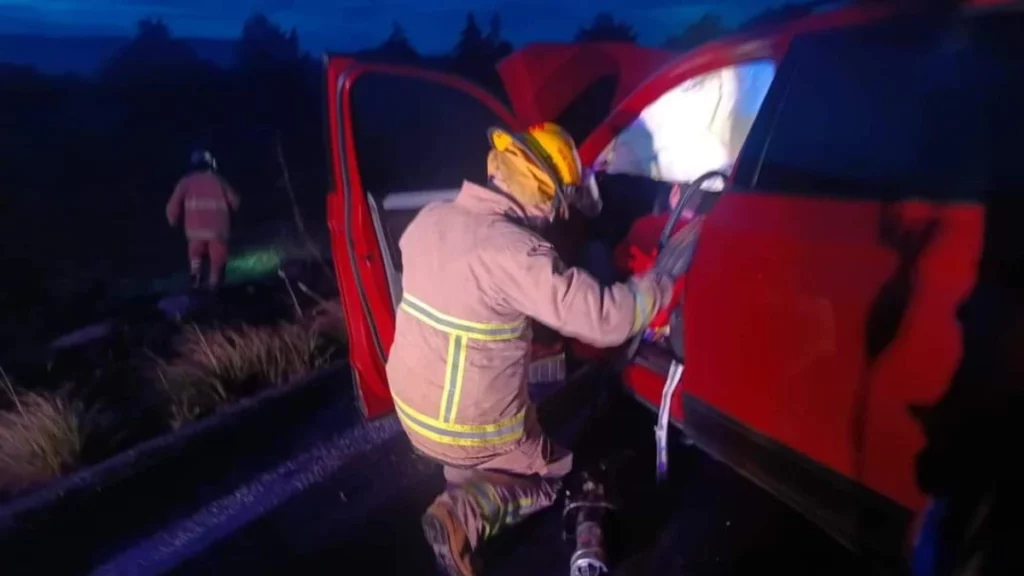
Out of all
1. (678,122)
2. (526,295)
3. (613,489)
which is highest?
(678,122)

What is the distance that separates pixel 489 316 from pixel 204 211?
3.70 metres

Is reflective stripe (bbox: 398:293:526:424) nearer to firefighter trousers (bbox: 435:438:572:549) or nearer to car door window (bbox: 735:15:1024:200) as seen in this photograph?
firefighter trousers (bbox: 435:438:572:549)

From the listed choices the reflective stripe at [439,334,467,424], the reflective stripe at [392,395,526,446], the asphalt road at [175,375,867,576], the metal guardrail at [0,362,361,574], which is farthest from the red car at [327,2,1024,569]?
the metal guardrail at [0,362,361,574]

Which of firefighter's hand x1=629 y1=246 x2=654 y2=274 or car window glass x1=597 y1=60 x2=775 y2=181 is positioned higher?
car window glass x1=597 y1=60 x2=775 y2=181

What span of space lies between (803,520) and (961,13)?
163 centimetres

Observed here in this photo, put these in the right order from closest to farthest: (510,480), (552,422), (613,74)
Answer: (510,480), (552,422), (613,74)

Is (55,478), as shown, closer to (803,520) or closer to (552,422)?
(552,422)

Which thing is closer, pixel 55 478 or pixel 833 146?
pixel 833 146

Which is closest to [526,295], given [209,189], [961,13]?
[961,13]

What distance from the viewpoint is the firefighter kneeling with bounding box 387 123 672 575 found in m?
1.88

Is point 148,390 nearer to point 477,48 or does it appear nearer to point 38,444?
point 38,444

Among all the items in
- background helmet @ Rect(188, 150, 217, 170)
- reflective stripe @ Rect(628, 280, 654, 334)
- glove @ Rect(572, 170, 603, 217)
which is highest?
glove @ Rect(572, 170, 603, 217)

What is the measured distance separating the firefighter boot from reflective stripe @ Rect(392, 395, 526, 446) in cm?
21

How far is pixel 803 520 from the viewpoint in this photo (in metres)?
2.30
